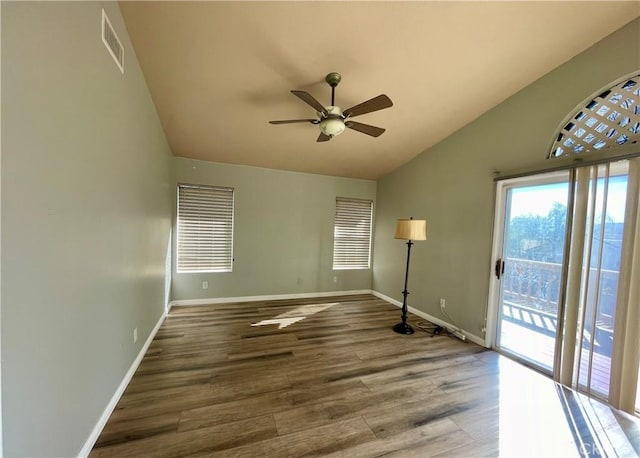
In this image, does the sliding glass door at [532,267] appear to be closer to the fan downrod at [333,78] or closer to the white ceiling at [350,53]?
the white ceiling at [350,53]

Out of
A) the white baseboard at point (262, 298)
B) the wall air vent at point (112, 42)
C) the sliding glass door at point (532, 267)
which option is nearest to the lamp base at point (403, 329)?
the sliding glass door at point (532, 267)

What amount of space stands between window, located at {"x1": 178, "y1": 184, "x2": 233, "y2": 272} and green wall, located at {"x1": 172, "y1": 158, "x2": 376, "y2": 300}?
12 centimetres

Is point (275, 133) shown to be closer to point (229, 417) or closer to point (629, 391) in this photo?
point (229, 417)

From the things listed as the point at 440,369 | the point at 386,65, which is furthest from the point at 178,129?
the point at 440,369

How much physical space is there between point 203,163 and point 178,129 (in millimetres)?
962

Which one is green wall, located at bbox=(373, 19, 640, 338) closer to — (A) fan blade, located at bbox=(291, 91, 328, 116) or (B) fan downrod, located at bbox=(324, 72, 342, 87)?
(B) fan downrod, located at bbox=(324, 72, 342, 87)

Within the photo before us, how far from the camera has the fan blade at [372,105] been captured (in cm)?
207

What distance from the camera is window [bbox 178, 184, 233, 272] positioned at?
13.8ft

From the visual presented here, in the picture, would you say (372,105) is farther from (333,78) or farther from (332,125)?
(333,78)

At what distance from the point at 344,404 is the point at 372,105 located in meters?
2.53

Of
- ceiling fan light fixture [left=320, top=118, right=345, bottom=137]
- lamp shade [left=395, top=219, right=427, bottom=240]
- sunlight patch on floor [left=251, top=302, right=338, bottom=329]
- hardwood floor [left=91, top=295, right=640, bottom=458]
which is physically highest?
ceiling fan light fixture [left=320, top=118, right=345, bottom=137]

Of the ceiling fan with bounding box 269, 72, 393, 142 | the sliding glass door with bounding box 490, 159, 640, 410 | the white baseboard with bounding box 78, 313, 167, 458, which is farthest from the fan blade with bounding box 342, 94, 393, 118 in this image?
the white baseboard with bounding box 78, 313, 167, 458

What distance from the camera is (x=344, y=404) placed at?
199 centimetres

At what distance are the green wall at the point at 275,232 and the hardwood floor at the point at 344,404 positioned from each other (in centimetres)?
133
